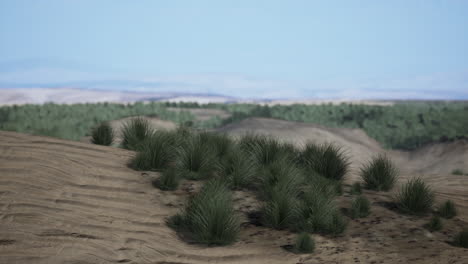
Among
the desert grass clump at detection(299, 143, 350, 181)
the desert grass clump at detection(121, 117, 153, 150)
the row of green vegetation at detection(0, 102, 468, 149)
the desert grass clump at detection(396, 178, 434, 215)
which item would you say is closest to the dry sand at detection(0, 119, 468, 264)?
the desert grass clump at detection(396, 178, 434, 215)

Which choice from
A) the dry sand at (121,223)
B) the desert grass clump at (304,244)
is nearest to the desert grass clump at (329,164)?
the dry sand at (121,223)

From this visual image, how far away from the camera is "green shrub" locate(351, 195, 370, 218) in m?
7.11

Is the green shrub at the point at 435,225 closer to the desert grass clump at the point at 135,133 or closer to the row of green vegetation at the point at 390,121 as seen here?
the desert grass clump at the point at 135,133

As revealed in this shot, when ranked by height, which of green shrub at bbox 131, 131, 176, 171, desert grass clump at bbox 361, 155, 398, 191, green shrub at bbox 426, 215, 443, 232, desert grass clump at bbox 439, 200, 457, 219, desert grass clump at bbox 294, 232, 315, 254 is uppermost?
green shrub at bbox 131, 131, 176, 171

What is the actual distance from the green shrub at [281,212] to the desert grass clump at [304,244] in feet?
2.23

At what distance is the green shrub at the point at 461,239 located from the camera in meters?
6.21

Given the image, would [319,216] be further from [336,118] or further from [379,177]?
[336,118]

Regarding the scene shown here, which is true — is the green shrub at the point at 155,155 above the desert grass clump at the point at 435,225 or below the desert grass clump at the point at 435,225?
above

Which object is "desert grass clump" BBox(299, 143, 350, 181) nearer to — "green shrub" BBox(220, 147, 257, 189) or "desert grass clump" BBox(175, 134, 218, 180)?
"green shrub" BBox(220, 147, 257, 189)

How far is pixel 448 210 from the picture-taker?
7.29 m

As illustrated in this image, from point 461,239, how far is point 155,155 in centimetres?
448

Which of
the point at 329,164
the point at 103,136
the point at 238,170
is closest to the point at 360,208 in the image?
the point at 329,164

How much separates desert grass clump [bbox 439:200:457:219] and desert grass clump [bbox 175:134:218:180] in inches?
129

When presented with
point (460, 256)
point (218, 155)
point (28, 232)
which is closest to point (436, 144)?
point (218, 155)
